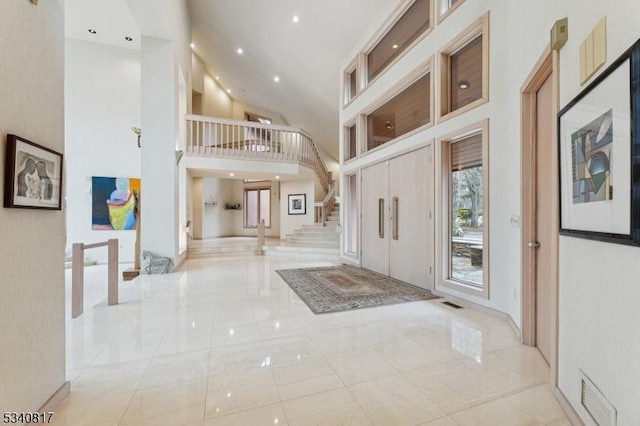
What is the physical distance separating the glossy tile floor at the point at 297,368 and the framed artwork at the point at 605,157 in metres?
1.17

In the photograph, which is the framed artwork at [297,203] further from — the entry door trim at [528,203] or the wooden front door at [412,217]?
the entry door trim at [528,203]

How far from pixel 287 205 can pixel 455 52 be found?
785 centimetres

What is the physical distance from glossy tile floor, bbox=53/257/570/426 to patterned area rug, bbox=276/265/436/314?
9.7 inches

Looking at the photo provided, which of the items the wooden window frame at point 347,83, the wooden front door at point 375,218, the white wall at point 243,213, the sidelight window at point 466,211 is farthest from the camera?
the white wall at point 243,213

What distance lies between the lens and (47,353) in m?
1.66

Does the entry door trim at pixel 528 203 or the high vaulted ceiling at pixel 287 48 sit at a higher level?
the high vaulted ceiling at pixel 287 48

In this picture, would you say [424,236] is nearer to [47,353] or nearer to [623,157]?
[623,157]

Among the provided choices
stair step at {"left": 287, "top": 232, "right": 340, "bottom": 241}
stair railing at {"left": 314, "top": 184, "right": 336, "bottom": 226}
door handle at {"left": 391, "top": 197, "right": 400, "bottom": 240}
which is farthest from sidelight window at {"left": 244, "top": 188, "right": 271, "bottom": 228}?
door handle at {"left": 391, "top": 197, "right": 400, "bottom": 240}

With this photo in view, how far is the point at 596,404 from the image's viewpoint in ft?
4.58

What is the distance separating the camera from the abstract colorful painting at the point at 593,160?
51.1 inches

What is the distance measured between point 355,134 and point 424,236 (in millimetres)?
3390

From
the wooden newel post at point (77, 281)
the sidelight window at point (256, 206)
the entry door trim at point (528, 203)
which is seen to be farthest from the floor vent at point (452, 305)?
the sidelight window at point (256, 206)

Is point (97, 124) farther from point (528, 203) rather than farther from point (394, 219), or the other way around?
point (528, 203)

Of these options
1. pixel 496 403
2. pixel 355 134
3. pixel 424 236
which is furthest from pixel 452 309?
pixel 355 134
